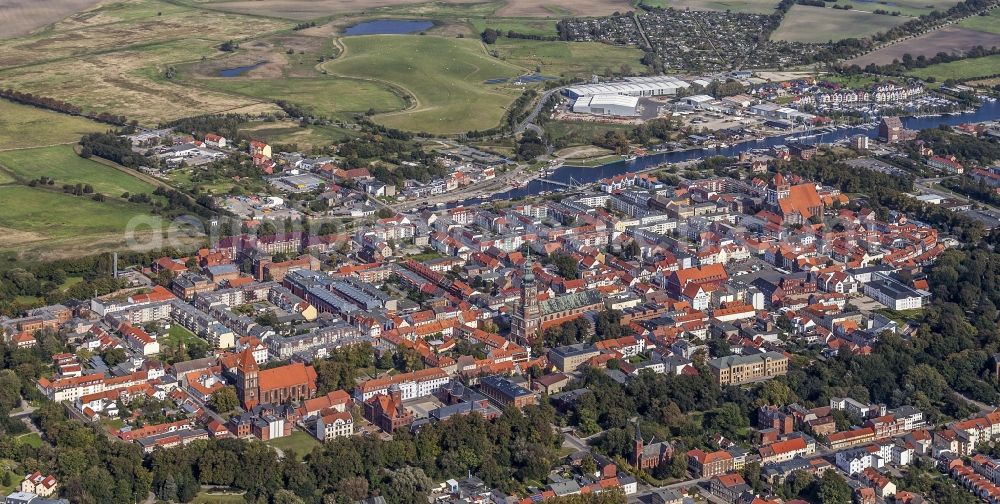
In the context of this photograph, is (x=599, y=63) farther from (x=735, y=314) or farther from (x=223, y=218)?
(x=735, y=314)

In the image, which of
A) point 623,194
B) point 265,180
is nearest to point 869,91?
point 623,194

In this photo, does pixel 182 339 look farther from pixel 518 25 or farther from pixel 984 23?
pixel 984 23

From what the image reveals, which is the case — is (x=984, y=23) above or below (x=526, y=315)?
below

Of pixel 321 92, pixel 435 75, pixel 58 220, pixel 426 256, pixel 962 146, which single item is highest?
pixel 962 146

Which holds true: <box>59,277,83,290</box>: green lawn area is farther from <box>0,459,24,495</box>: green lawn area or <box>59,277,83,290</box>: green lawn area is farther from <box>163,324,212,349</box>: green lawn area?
<box>0,459,24,495</box>: green lawn area

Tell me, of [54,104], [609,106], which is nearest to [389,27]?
[609,106]
